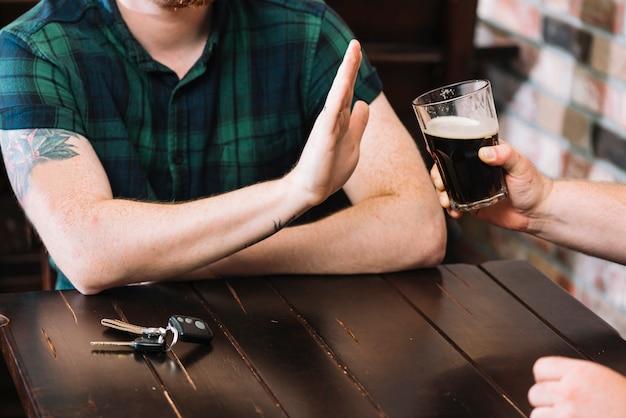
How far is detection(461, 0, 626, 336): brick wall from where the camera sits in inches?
105

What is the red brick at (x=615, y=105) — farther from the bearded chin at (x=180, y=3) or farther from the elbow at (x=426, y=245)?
the bearded chin at (x=180, y=3)

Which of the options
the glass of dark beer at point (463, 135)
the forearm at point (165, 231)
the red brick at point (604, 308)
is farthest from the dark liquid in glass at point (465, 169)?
the red brick at point (604, 308)

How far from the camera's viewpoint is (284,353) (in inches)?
55.1

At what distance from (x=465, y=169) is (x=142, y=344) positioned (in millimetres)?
554

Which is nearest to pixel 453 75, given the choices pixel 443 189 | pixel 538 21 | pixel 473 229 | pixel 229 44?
pixel 538 21

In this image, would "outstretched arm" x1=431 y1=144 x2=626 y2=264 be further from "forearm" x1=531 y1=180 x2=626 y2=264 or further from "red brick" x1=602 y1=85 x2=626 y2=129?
"red brick" x1=602 y1=85 x2=626 y2=129

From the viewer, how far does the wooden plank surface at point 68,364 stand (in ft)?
4.09

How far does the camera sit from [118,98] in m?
1.90

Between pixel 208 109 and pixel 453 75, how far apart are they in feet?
3.77

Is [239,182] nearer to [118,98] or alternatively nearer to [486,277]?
[118,98]

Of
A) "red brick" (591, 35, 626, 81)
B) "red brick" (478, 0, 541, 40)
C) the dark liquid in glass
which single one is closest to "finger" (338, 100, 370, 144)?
the dark liquid in glass

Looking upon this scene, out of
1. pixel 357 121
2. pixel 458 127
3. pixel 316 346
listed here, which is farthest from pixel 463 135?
pixel 316 346

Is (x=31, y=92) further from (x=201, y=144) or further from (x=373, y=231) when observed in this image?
(x=373, y=231)

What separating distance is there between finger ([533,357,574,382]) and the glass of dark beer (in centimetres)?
41
